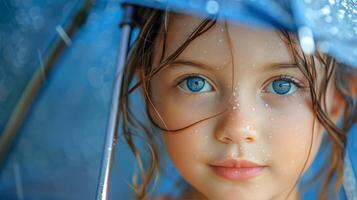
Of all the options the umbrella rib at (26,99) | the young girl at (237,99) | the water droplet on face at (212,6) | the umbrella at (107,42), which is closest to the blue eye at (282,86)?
the young girl at (237,99)

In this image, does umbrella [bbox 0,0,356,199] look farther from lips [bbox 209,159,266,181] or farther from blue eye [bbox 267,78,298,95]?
lips [bbox 209,159,266,181]

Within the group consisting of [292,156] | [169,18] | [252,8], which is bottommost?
[292,156]

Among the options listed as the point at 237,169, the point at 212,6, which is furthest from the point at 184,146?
the point at 212,6

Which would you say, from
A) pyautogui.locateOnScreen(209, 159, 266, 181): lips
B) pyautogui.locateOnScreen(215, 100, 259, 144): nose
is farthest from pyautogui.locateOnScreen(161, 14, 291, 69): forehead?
pyautogui.locateOnScreen(209, 159, 266, 181): lips

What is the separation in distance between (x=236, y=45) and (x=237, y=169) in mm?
290

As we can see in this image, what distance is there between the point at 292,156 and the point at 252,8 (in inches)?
17.0

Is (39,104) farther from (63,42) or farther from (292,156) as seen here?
(292,156)

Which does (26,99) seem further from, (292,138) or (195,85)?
(292,138)

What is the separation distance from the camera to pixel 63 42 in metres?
1.87

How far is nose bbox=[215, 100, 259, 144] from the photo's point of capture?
62.9 inches

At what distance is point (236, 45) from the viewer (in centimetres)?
162

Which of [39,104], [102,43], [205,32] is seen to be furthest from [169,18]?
[39,104]

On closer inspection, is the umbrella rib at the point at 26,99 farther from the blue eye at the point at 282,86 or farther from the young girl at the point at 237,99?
the blue eye at the point at 282,86

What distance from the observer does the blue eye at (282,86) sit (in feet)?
5.43
